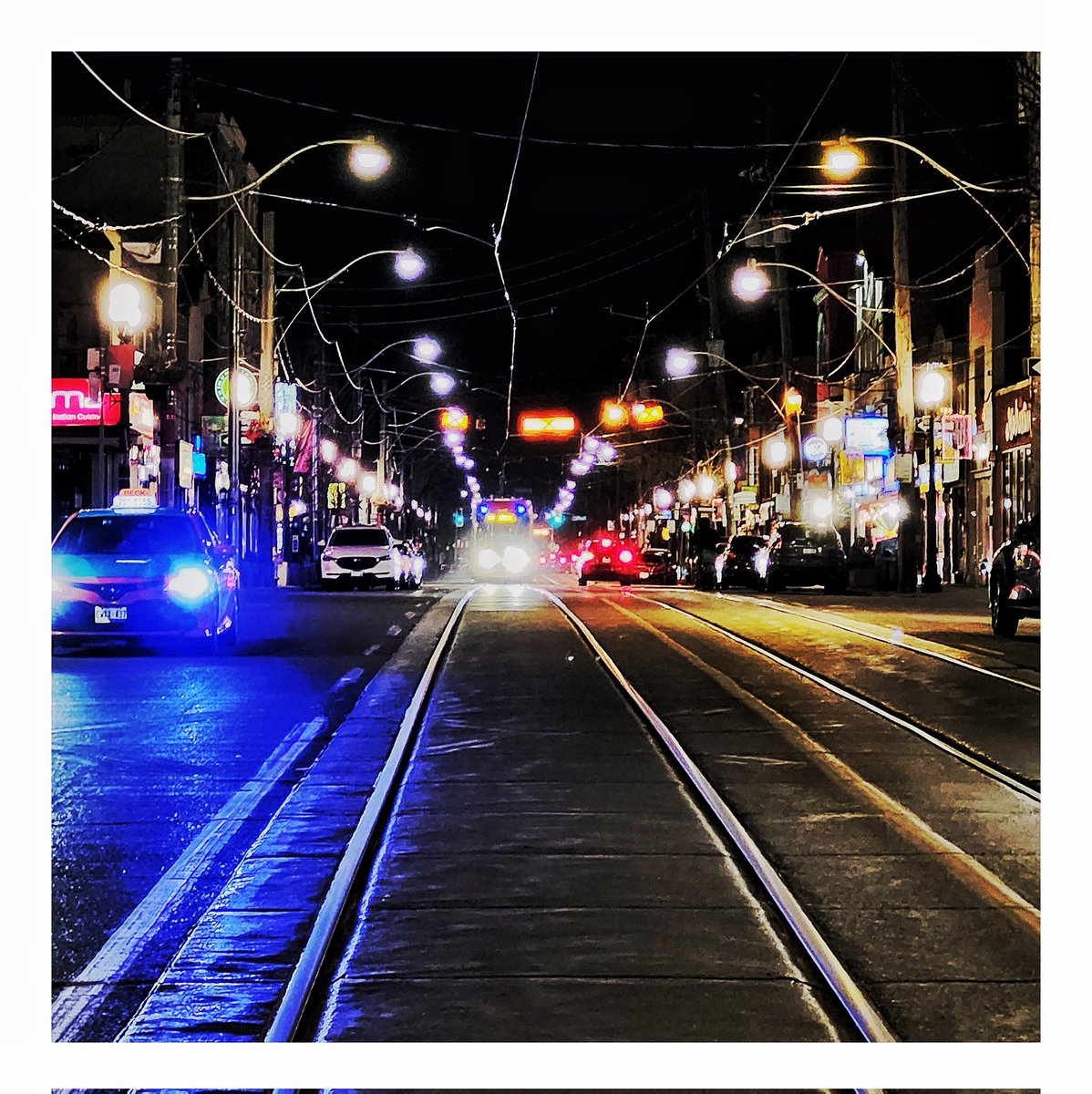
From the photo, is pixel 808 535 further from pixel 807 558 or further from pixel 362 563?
pixel 362 563

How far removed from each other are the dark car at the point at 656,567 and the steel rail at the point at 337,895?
50328 millimetres

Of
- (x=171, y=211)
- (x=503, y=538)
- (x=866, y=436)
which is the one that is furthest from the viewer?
(x=503, y=538)

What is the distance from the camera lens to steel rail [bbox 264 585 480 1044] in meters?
6.10

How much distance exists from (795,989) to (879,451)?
5099 centimetres

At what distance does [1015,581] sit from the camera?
25875 millimetres

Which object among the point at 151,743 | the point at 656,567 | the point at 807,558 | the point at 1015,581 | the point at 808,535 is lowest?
the point at 151,743

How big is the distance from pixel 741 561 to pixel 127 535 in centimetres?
3176

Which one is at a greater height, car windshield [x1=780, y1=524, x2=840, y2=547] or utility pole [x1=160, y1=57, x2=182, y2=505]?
utility pole [x1=160, y1=57, x2=182, y2=505]

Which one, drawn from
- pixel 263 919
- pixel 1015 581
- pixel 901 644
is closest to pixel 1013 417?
pixel 1015 581

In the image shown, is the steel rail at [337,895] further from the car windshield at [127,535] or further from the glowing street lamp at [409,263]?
the glowing street lamp at [409,263]

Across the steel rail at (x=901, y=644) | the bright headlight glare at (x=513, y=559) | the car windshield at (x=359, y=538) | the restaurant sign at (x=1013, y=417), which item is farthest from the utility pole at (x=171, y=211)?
the bright headlight glare at (x=513, y=559)

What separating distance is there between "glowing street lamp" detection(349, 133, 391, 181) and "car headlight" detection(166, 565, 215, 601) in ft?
30.2

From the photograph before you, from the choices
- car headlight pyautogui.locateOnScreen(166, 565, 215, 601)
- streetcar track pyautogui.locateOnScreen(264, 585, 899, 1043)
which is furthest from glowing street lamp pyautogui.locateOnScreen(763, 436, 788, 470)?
streetcar track pyautogui.locateOnScreen(264, 585, 899, 1043)

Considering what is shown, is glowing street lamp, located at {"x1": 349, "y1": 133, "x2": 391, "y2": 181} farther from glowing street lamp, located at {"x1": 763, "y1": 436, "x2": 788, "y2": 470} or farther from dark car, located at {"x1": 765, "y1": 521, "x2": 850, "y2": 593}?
glowing street lamp, located at {"x1": 763, "y1": 436, "x2": 788, "y2": 470}
